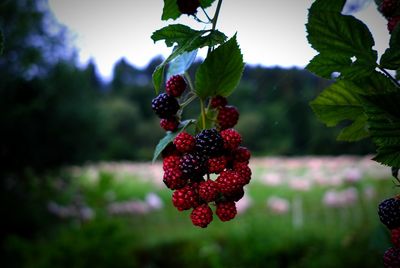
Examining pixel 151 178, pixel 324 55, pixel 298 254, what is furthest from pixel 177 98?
pixel 151 178

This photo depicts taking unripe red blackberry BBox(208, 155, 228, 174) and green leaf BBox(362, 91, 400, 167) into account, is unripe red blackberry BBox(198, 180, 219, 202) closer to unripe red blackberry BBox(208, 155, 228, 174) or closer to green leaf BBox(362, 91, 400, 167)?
unripe red blackberry BBox(208, 155, 228, 174)

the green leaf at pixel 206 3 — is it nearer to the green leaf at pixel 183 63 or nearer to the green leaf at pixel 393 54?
the green leaf at pixel 183 63

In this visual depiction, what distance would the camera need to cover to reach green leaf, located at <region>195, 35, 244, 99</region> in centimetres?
36

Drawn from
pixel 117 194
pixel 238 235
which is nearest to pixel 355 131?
pixel 238 235

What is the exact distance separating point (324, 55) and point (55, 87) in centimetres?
642

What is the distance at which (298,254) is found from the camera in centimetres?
312

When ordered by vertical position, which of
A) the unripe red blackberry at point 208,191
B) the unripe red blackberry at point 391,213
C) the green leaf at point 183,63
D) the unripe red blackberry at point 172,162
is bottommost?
the unripe red blackberry at point 391,213

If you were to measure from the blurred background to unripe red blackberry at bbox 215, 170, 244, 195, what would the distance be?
4.76 ft

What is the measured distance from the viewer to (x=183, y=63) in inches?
16.6

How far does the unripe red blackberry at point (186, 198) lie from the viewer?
371 millimetres

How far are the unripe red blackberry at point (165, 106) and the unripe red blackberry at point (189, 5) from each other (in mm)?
90

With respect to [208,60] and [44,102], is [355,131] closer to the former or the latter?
[208,60]

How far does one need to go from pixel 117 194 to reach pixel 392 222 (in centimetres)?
670

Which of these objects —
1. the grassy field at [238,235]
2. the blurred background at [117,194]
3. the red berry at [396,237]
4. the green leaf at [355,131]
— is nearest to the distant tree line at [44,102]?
the blurred background at [117,194]
